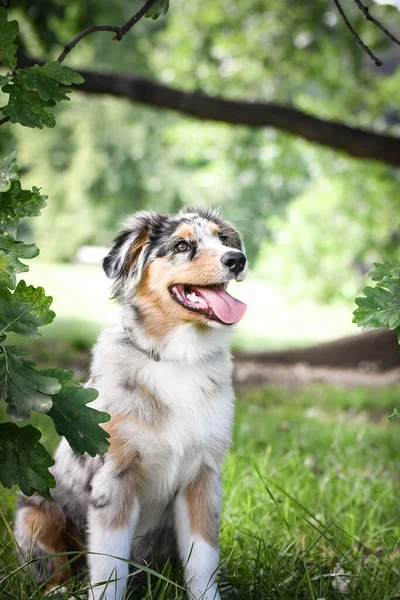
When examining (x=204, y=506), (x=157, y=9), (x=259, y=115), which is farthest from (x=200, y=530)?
(x=259, y=115)

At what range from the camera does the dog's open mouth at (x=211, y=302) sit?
2.82 meters

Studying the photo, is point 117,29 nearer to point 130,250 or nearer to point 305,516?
point 130,250

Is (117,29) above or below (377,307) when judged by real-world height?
above

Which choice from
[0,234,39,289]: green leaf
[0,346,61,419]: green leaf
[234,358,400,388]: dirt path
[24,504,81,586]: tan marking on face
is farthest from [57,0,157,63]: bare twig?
[234,358,400,388]: dirt path

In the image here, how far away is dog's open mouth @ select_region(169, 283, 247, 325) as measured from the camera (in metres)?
2.82

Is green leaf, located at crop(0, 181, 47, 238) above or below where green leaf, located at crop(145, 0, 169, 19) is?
below

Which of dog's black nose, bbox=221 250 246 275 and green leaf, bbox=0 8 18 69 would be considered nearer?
green leaf, bbox=0 8 18 69

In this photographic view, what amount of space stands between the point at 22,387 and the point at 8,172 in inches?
24.0

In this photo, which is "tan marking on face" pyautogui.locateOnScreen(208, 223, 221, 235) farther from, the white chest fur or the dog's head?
the white chest fur

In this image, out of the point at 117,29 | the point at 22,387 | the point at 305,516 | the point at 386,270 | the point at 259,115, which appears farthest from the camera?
the point at 259,115

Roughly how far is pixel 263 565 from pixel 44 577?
2.93 ft

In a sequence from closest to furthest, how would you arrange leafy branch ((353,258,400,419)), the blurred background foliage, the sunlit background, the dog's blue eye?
leafy branch ((353,258,400,419))
the dog's blue eye
the blurred background foliage
the sunlit background

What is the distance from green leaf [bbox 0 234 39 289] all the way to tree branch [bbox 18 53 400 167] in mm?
5841

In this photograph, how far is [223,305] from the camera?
2844 millimetres
